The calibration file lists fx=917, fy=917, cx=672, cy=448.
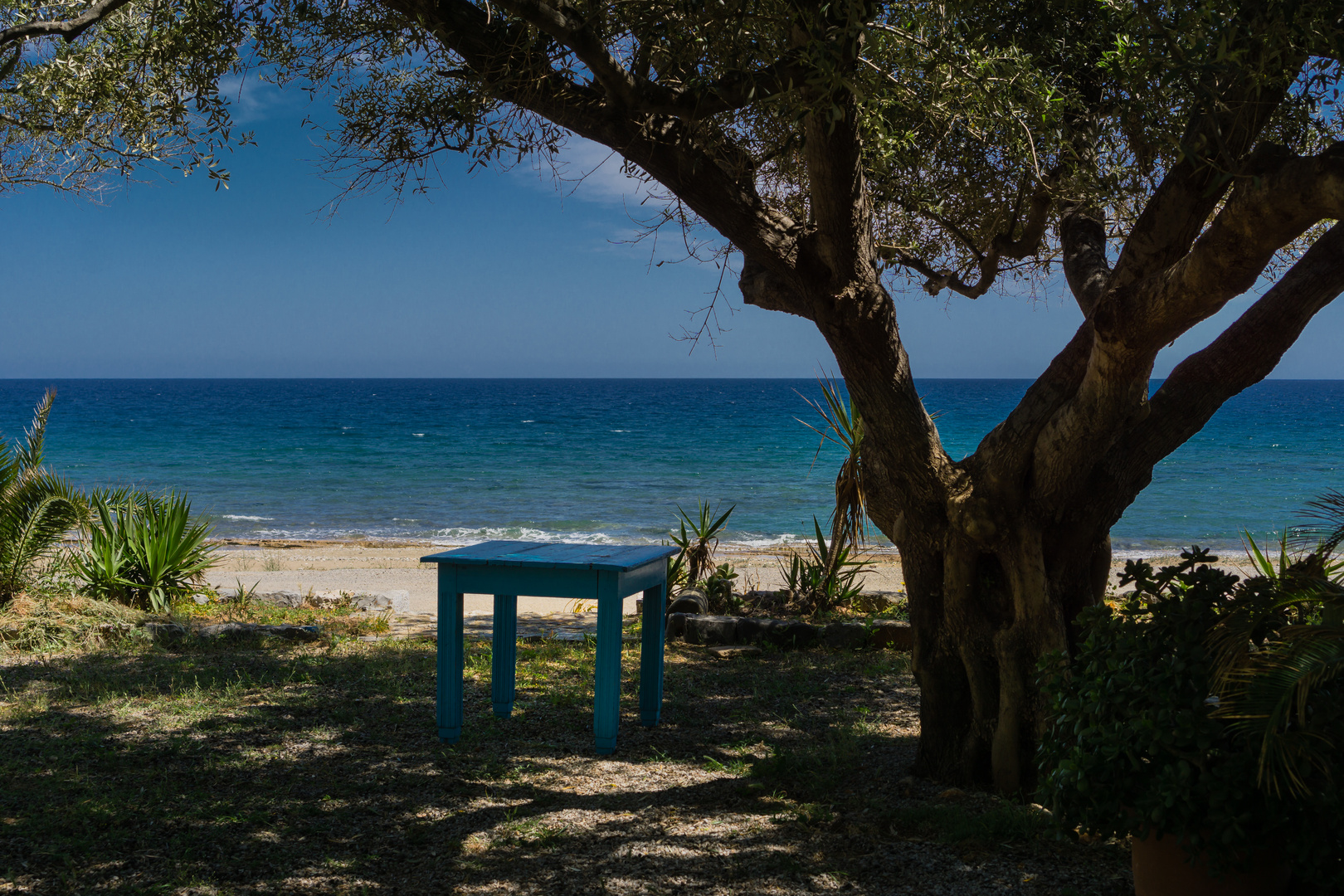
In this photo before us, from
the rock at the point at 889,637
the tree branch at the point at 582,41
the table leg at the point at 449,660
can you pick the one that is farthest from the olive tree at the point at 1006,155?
the rock at the point at 889,637

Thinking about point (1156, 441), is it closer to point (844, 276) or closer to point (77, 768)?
point (844, 276)

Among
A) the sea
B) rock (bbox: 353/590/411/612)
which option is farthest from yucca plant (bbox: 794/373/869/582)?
rock (bbox: 353/590/411/612)

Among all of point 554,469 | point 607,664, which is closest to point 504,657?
point 607,664

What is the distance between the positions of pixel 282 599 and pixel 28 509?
2337mm

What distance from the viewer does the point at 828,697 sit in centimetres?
573

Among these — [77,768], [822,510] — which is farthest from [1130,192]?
[822,510]

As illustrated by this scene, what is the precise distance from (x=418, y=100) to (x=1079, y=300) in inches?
142

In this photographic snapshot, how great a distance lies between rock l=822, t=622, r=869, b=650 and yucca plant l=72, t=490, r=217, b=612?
5.51 metres

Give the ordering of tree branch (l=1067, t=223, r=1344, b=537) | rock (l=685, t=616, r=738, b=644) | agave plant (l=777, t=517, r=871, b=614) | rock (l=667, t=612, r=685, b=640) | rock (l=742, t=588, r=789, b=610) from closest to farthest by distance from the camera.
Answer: tree branch (l=1067, t=223, r=1344, b=537), rock (l=685, t=616, r=738, b=644), rock (l=667, t=612, r=685, b=640), agave plant (l=777, t=517, r=871, b=614), rock (l=742, t=588, r=789, b=610)

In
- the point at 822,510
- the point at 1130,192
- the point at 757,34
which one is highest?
the point at 757,34

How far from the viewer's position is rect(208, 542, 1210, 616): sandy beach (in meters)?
10.4

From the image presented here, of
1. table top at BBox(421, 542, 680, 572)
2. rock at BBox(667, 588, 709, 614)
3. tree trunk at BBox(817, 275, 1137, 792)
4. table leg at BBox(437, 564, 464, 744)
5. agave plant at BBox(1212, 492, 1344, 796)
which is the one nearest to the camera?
agave plant at BBox(1212, 492, 1344, 796)

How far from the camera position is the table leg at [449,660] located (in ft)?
14.7

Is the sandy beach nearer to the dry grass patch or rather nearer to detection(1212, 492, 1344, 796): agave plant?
the dry grass patch
